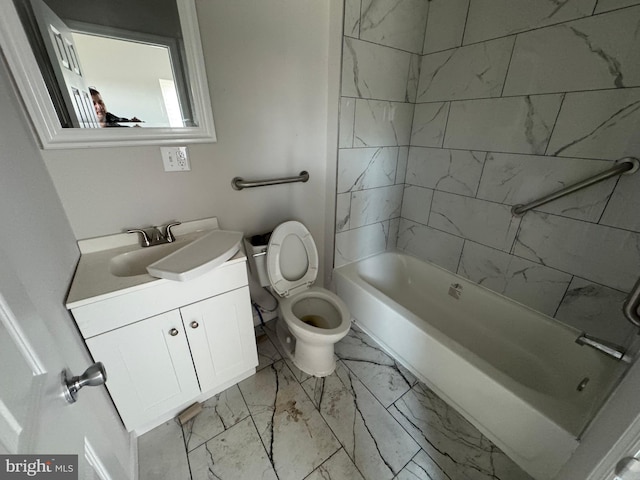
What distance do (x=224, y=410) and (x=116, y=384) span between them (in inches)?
20.7

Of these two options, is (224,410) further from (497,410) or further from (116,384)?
(497,410)

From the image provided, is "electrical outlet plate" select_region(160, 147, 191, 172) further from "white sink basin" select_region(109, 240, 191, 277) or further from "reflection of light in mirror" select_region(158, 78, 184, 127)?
"white sink basin" select_region(109, 240, 191, 277)

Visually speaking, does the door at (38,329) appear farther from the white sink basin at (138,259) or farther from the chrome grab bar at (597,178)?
the chrome grab bar at (597,178)

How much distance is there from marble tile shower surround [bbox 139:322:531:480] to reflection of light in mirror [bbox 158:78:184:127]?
4.63ft

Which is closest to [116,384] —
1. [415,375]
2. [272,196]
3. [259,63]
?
[272,196]

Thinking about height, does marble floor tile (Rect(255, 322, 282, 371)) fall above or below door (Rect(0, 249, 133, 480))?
below

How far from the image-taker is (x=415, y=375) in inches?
60.5

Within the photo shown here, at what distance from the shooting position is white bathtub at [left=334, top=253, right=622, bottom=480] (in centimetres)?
107

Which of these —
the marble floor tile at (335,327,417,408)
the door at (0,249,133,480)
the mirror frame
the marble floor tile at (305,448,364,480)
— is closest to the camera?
the door at (0,249,133,480)

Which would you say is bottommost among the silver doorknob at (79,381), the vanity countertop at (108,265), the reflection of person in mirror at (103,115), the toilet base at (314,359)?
the toilet base at (314,359)

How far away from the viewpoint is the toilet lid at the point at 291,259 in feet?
4.94

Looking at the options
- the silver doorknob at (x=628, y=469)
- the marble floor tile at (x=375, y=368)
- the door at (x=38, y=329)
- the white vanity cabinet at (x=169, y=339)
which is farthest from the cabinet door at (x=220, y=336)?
the silver doorknob at (x=628, y=469)

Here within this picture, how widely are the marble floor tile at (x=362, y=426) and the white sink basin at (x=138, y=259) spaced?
1025 millimetres

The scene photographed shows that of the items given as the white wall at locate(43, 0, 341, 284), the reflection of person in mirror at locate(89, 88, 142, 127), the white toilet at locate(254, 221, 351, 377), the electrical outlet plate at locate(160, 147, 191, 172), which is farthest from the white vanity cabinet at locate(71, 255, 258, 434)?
the reflection of person in mirror at locate(89, 88, 142, 127)
